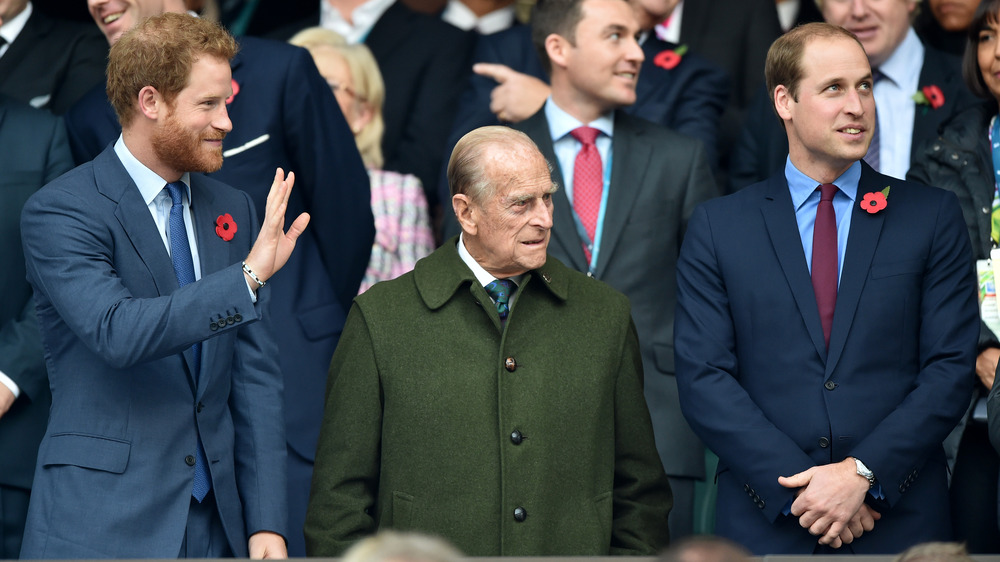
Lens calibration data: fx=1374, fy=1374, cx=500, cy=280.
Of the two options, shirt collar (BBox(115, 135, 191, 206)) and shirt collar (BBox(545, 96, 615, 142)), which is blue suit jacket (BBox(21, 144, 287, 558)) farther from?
shirt collar (BBox(545, 96, 615, 142))

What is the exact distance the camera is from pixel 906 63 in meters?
5.32

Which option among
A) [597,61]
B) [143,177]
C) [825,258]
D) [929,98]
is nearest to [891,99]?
[929,98]

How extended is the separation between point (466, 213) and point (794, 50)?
1.10m

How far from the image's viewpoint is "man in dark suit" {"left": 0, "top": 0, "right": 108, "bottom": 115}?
17.4 feet

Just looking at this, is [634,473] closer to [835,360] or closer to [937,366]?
[835,360]

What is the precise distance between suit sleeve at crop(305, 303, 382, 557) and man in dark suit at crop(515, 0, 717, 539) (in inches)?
48.1

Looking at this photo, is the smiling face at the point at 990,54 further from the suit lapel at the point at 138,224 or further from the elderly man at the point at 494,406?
the suit lapel at the point at 138,224

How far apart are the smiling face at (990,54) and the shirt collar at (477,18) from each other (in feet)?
8.87

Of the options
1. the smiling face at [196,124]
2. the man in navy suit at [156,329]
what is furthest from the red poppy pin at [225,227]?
the smiling face at [196,124]

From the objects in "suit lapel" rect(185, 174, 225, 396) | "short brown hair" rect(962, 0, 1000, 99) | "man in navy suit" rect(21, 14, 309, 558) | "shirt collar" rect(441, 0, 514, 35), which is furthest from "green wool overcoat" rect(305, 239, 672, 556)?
"shirt collar" rect(441, 0, 514, 35)

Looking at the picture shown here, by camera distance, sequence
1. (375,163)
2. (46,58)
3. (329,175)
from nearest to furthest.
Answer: (329,175) < (46,58) < (375,163)

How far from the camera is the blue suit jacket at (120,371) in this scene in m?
3.20

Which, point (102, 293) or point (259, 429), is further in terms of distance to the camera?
point (259, 429)

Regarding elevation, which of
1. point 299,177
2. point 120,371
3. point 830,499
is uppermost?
point 299,177
